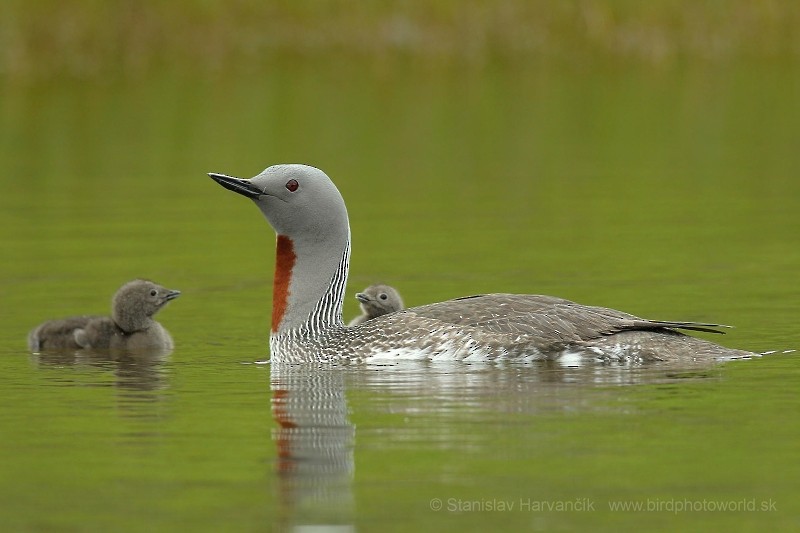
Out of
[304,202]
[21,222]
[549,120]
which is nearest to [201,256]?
[21,222]

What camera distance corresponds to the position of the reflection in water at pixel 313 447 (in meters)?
6.60

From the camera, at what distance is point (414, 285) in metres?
13.0

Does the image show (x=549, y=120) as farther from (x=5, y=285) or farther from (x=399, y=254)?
(x=5, y=285)

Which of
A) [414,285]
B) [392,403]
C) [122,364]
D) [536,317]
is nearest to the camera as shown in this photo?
[392,403]

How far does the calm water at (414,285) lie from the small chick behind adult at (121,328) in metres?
0.20

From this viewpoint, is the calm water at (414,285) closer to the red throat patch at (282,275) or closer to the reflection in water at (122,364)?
the reflection in water at (122,364)

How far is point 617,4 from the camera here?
30.0 meters

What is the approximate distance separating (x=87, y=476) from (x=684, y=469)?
88.8 inches

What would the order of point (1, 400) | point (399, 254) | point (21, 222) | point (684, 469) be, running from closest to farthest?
point (684, 469) → point (1, 400) → point (399, 254) → point (21, 222)

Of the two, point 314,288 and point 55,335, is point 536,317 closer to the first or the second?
point 314,288

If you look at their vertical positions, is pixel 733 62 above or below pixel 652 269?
above

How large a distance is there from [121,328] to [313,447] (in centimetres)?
406

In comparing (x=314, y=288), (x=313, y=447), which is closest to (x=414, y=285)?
(x=314, y=288)

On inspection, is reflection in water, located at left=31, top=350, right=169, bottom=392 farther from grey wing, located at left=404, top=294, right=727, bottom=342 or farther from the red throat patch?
grey wing, located at left=404, top=294, right=727, bottom=342
